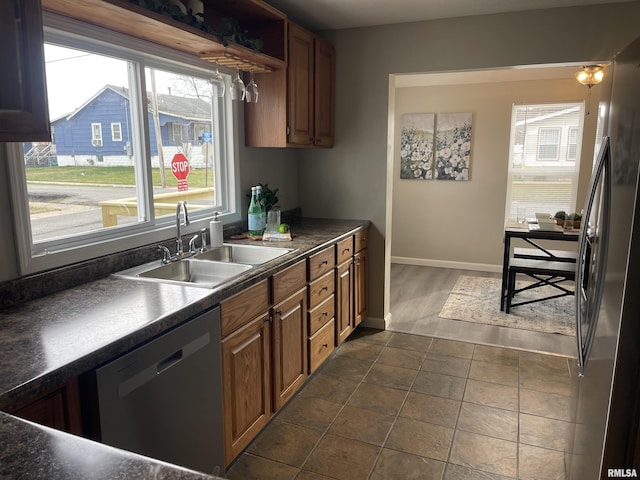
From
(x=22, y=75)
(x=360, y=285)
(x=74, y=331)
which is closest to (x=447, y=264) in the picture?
(x=360, y=285)

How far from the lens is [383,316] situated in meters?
3.98

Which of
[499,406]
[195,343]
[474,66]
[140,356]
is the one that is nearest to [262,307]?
[195,343]

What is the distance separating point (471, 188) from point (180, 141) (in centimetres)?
396

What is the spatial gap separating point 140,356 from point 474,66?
2989 mm

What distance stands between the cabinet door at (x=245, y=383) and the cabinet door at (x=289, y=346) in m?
0.07

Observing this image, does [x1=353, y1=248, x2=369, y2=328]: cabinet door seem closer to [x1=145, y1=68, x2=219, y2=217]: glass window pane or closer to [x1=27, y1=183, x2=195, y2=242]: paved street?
[x1=145, y1=68, x2=219, y2=217]: glass window pane

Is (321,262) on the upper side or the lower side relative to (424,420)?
upper

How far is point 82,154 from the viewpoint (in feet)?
7.01

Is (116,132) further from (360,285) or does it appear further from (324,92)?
(360,285)

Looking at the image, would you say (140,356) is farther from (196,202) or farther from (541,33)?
(541,33)

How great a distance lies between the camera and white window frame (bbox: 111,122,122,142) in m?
2.28

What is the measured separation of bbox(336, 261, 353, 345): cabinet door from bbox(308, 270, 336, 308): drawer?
112 mm

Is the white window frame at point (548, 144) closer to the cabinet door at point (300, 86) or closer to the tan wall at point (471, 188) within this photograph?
the tan wall at point (471, 188)

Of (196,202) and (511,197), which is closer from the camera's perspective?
(196,202)
